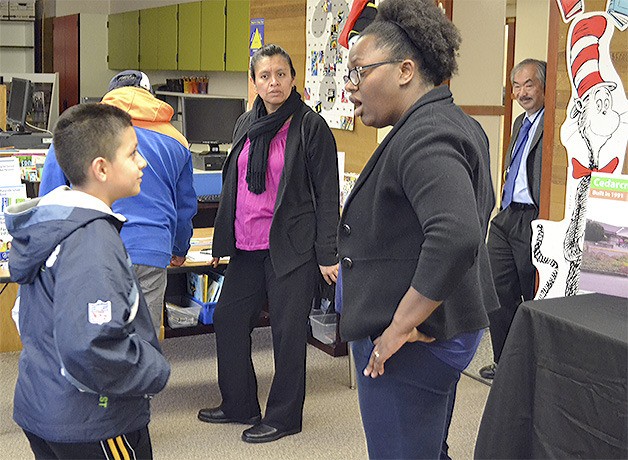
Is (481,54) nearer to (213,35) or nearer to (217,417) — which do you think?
(217,417)

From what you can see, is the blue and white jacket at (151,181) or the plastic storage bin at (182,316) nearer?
the blue and white jacket at (151,181)

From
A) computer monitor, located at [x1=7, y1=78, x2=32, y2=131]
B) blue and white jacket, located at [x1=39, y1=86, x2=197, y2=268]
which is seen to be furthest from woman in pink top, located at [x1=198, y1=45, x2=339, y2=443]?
computer monitor, located at [x1=7, y1=78, x2=32, y2=131]

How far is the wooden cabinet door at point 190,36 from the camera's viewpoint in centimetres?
807

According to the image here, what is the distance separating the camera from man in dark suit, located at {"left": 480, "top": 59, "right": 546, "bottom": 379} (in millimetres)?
3904

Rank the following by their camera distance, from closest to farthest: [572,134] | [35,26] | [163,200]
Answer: [163,200]
[572,134]
[35,26]

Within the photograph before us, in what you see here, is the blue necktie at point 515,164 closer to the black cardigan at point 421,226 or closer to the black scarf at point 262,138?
the black scarf at point 262,138

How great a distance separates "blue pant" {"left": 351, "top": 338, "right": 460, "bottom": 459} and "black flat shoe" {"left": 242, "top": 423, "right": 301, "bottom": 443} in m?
1.54

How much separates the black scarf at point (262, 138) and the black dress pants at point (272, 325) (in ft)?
0.89

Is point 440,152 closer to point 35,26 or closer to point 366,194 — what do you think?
point 366,194

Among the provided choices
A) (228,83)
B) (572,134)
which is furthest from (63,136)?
(228,83)

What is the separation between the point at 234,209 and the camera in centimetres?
336

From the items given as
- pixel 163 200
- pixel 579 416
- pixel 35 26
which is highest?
pixel 35 26

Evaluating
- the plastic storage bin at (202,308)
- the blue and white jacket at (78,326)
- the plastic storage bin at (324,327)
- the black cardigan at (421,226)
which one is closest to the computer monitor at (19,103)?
the plastic storage bin at (202,308)

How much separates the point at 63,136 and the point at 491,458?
1.20 meters
